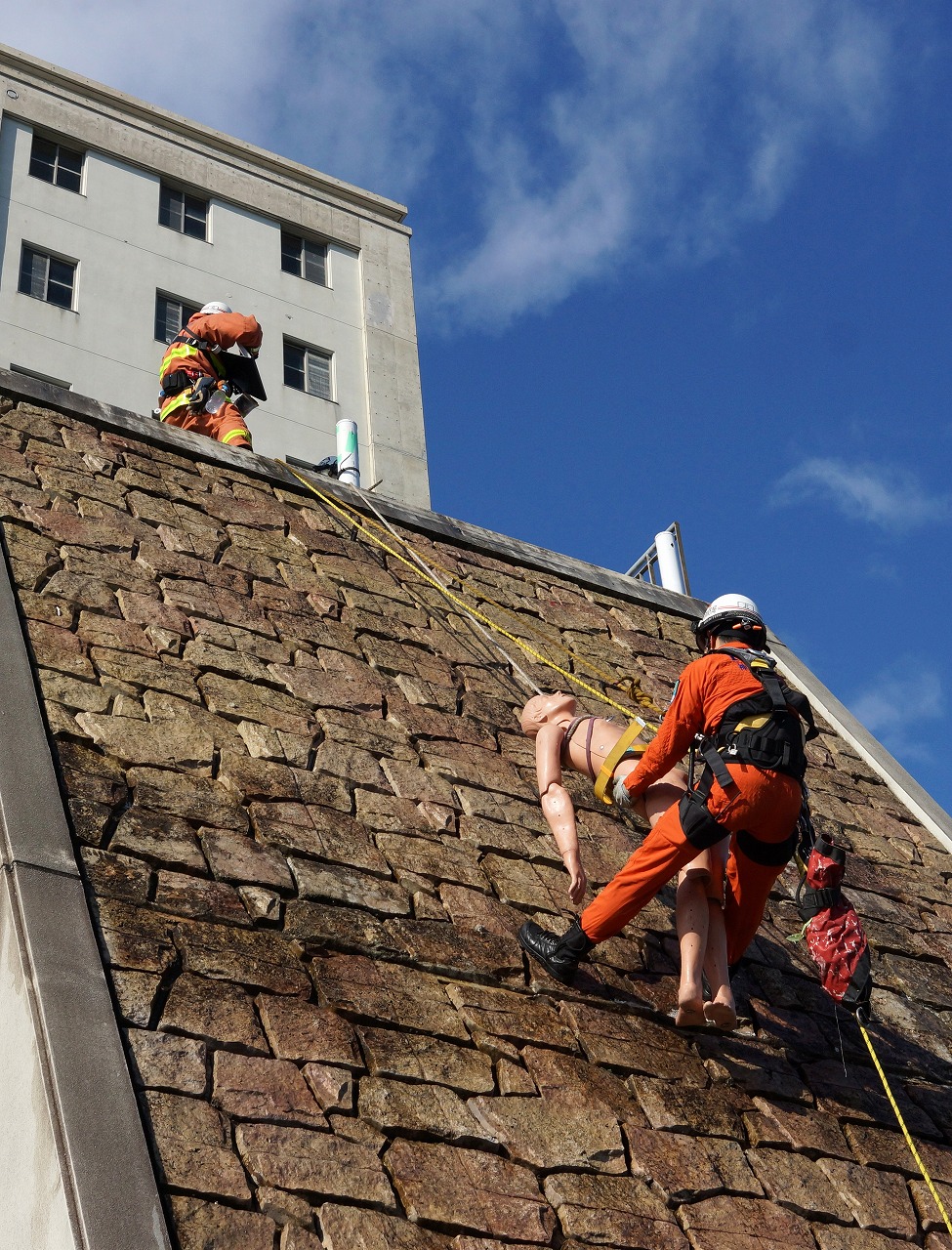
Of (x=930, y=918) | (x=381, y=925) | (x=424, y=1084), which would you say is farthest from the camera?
(x=930, y=918)

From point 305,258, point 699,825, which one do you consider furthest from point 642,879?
point 305,258

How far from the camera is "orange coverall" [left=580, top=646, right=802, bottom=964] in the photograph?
5711 millimetres

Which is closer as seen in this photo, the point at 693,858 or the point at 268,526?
the point at 693,858

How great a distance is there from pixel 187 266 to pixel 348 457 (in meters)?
17.9

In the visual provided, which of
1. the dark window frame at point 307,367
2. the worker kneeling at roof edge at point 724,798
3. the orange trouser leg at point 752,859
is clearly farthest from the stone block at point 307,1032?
the dark window frame at point 307,367

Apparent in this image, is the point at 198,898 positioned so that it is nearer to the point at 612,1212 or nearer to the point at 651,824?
the point at 612,1212

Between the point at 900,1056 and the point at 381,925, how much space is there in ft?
8.03

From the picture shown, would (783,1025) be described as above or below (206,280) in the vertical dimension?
below

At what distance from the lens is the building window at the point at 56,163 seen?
27.8 meters

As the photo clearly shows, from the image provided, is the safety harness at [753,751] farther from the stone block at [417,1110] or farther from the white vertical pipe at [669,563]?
the white vertical pipe at [669,563]

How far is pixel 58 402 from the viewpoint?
867 centimetres

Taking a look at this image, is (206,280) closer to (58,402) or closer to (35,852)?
(58,402)

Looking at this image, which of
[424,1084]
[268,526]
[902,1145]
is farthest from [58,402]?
[902,1145]

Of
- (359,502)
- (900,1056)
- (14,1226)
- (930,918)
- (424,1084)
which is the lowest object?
(14,1226)
